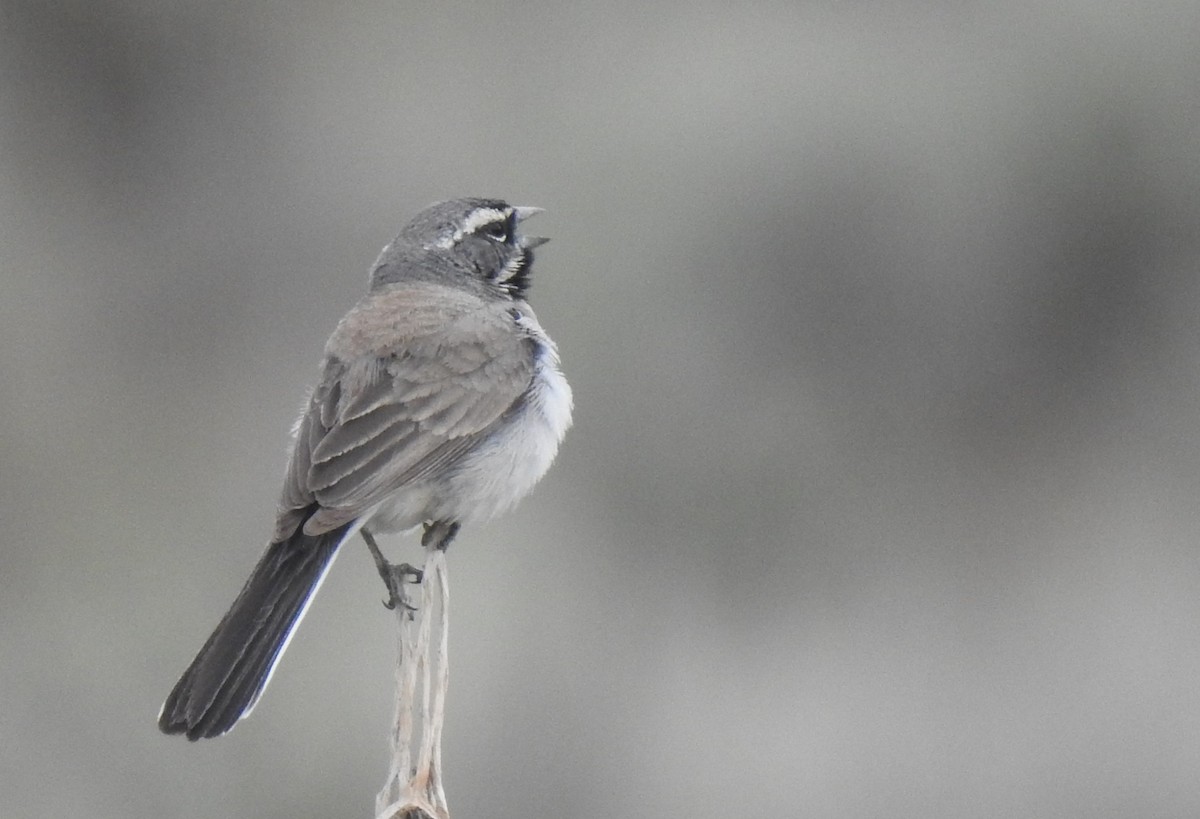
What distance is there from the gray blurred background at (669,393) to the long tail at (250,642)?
5.62 metres

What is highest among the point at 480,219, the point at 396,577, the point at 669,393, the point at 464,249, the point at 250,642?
the point at 480,219

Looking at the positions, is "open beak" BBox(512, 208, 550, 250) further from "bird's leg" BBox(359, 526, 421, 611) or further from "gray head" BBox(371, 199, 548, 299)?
"bird's leg" BBox(359, 526, 421, 611)

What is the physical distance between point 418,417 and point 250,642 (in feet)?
4.05

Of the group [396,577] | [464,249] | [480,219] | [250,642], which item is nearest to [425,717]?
[250,642]

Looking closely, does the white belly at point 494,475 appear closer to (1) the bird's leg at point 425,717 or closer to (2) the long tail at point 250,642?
(2) the long tail at point 250,642

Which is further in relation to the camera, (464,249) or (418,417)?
(464,249)

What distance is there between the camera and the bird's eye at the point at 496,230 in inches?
260

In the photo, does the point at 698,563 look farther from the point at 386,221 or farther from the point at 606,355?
the point at 386,221

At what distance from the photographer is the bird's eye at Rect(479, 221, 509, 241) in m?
6.60

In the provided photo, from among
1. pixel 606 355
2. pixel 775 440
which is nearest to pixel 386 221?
pixel 606 355

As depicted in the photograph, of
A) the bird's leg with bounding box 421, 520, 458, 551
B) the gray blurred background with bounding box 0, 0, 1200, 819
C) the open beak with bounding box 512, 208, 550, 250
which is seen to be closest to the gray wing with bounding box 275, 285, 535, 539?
the bird's leg with bounding box 421, 520, 458, 551

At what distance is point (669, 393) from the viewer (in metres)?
11.6

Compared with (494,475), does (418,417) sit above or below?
above

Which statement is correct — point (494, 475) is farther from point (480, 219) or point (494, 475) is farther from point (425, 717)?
point (425, 717)
